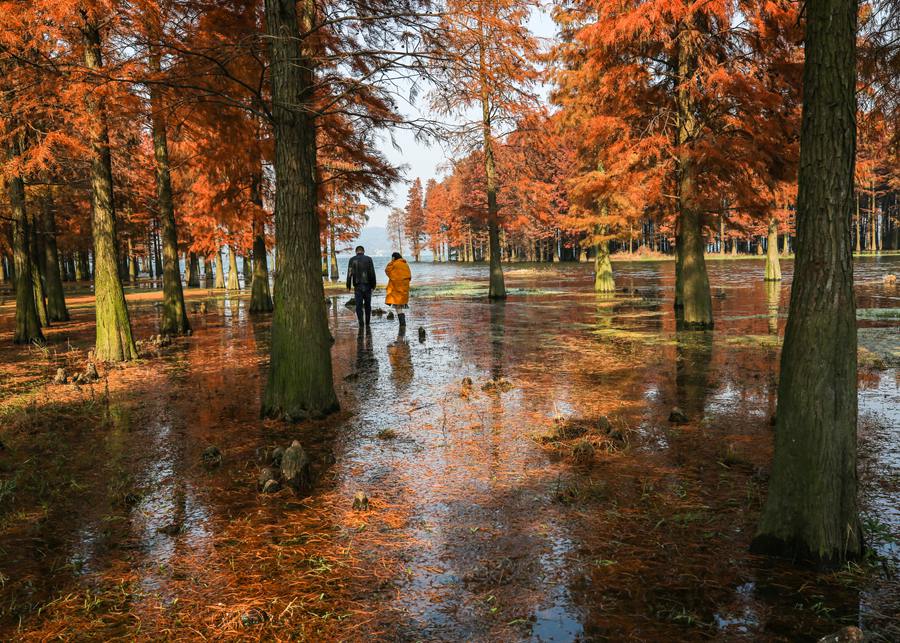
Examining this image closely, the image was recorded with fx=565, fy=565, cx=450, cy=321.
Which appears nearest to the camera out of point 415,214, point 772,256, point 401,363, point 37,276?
point 401,363

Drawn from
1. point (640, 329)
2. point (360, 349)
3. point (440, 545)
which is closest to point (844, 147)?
point (440, 545)

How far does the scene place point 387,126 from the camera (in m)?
8.27

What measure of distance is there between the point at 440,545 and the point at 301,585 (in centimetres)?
100

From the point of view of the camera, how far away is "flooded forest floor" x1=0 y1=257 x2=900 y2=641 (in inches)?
126

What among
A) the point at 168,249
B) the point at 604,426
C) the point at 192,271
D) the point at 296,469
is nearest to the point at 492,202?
the point at 168,249

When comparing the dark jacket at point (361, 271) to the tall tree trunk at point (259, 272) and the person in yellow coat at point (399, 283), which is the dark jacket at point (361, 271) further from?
the tall tree trunk at point (259, 272)

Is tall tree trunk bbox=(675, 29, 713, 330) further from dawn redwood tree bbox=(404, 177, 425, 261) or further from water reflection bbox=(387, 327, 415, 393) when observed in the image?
dawn redwood tree bbox=(404, 177, 425, 261)

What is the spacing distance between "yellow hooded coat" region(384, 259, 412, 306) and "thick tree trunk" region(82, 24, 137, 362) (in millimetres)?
6946

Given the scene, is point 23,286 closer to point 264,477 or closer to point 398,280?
point 398,280

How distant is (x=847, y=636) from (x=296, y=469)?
165 inches

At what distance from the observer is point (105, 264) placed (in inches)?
454

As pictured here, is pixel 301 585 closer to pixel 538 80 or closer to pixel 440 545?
pixel 440 545

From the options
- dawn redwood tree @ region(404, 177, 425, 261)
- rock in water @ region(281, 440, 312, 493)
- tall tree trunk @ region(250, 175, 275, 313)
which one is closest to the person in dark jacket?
tall tree trunk @ region(250, 175, 275, 313)

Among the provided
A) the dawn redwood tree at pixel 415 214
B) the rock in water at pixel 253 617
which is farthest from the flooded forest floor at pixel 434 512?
the dawn redwood tree at pixel 415 214
